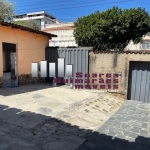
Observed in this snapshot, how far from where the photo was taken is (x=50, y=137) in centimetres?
463

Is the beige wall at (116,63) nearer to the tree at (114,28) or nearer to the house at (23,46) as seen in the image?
the house at (23,46)

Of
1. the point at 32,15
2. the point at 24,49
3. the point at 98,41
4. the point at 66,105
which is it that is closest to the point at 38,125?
the point at 66,105

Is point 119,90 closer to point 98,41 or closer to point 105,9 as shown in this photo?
point 98,41

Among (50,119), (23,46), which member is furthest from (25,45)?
(50,119)

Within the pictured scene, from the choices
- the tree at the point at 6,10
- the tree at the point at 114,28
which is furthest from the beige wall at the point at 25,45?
the tree at the point at 6,10

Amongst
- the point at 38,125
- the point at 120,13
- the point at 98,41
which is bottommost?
the point at 38,125

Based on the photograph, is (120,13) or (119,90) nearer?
(119,90)

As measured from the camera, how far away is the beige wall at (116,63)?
369 inches

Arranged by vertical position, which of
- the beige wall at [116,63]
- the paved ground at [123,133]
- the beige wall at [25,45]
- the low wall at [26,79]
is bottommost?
the paved ground at [123,133]

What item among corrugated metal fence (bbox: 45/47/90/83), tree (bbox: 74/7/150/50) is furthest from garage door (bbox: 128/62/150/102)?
tree (bbox: 74/7/150/50)

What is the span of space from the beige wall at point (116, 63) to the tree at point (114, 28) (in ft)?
14.4

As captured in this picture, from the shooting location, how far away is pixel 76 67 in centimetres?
Result: 1128

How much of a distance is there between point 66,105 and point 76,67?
14.4 feet

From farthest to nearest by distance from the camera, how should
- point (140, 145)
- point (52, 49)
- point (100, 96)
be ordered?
point (52, 49), point (100, 96), point (140, 145)
